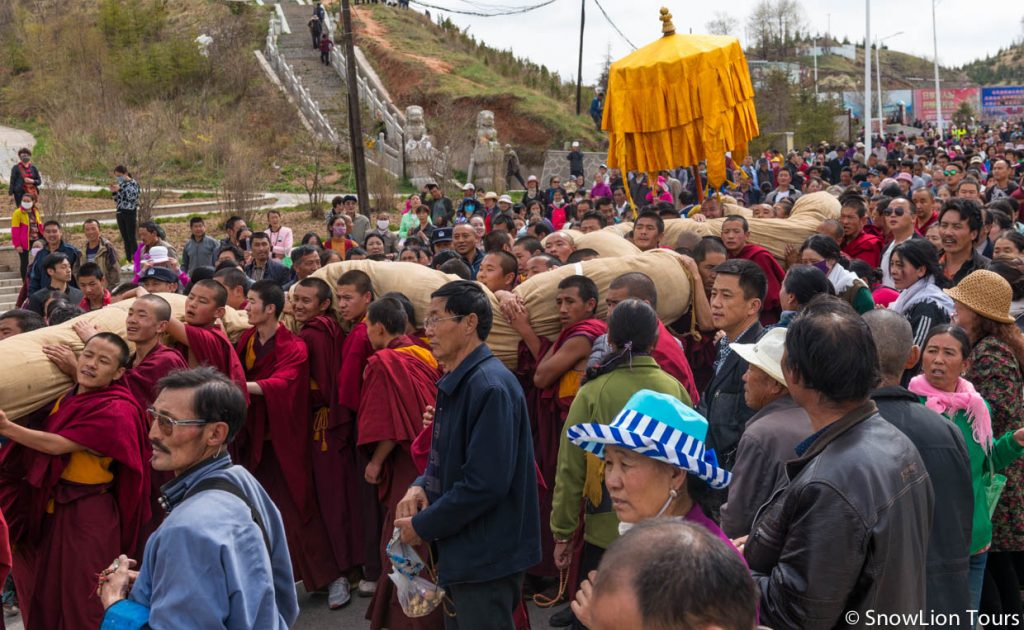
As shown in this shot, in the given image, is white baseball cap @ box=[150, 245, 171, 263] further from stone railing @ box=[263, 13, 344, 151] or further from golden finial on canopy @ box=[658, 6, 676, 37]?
stone railing @ box=[263, 13, 344, 151]

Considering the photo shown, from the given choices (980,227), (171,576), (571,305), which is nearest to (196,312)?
(571,305)

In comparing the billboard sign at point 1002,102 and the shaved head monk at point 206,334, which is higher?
the billboard sign at point 1002,102

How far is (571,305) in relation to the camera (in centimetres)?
523

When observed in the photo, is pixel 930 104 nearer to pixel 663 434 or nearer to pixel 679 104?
pixel 679 104

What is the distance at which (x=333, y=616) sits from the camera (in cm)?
564

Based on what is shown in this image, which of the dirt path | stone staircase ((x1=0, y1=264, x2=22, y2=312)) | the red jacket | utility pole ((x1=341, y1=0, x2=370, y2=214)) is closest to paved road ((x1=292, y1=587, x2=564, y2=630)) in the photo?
the red jacket

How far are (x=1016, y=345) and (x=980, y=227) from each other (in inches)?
87.0

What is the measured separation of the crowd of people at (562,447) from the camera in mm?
2432

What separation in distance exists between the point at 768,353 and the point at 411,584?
1642mm

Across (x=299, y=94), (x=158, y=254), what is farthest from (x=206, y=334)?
(x=299, y=94)

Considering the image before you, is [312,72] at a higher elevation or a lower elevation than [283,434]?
higher

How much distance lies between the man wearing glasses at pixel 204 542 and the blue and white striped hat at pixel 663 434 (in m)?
1.04

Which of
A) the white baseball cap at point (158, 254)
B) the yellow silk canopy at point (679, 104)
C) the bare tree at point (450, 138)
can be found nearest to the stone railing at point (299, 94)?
the bare tree at point (450, 138)

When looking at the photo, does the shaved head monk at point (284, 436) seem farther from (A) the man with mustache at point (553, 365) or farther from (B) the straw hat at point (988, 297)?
(B) the straw hat at point (988, 297)
